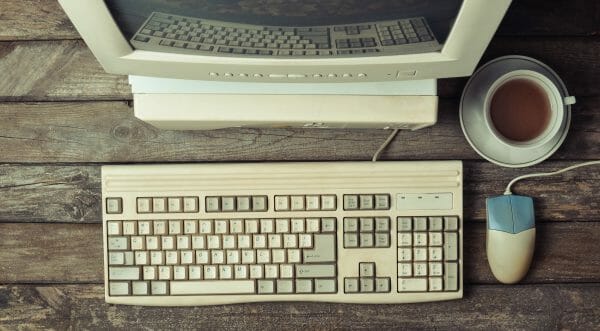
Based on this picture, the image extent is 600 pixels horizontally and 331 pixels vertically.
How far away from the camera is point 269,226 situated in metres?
0.76

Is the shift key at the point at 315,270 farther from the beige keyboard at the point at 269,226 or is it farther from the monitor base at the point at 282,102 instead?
the monitor base at the point at 282,102

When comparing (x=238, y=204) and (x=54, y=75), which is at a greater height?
(x=54, y=75)

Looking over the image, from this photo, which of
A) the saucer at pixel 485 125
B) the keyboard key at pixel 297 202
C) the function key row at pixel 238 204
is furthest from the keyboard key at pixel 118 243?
the saucer at pixel 485 125

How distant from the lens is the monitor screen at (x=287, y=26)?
499mm

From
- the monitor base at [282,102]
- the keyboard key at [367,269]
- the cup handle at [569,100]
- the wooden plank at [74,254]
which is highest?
the monitor base at [282,102]

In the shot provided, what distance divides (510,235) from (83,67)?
622 mm

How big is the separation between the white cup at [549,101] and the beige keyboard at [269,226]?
0.07 m

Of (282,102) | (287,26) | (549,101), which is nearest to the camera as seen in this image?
(287,26)

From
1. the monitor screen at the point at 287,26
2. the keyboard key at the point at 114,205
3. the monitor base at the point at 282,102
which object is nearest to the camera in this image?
the monitor screen at the point at 287,26

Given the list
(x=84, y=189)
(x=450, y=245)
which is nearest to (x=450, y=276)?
(x=450, y=245)

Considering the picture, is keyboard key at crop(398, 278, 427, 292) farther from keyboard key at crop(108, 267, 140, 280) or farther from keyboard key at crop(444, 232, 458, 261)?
keyboard key at crop(108, 267, 140, 280)

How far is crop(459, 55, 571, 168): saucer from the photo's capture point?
79 cm

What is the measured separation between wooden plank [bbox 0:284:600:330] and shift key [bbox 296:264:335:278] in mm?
78

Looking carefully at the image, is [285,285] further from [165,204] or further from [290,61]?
[290,61]
